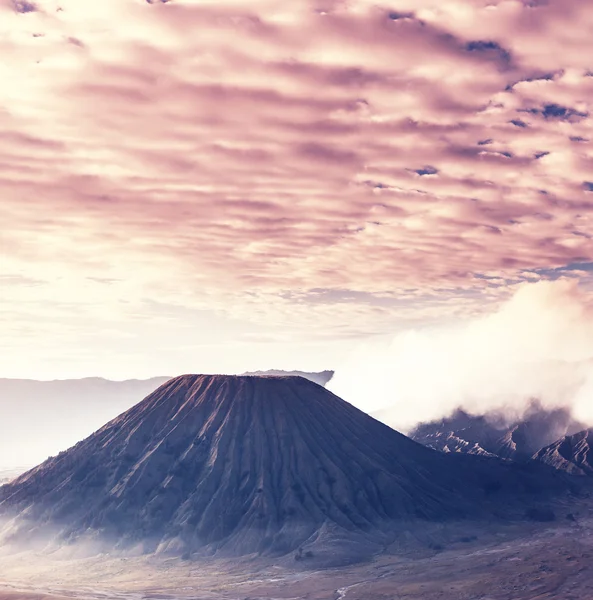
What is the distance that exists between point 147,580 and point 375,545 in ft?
170

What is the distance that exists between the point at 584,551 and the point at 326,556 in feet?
178

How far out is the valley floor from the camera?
15662cm

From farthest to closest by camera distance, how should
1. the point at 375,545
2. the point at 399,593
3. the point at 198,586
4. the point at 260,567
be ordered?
the point at 375,545 < the point at 260,567 < the point at 198,586 < the point at 399,593

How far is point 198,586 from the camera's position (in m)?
169

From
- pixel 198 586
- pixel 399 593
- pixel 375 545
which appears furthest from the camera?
pixel 375 545

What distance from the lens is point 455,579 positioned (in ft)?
543

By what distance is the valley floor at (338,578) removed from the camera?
156625 mm

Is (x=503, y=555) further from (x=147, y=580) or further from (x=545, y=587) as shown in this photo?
(x=147, y=580)

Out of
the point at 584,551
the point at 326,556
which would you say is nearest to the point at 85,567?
the point at 326,556

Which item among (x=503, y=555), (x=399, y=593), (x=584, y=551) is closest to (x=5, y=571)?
(x=399, y=593)

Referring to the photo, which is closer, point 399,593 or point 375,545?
point 399,593

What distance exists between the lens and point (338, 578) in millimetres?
171250

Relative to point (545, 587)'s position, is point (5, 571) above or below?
above

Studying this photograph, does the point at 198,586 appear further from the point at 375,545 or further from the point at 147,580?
the point at 375,545
